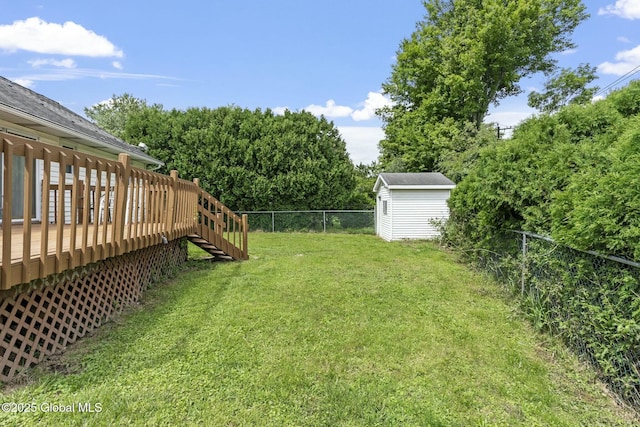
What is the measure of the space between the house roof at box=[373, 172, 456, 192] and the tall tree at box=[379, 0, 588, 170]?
5878mm

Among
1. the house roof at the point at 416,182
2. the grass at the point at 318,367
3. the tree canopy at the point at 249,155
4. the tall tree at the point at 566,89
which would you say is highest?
the tall tree at the point at 566,89

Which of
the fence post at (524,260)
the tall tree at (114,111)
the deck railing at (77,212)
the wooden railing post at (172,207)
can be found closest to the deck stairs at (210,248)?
the deck railing at (77,212)

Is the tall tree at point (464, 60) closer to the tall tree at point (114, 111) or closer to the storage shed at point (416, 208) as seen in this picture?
the storage shed at point (416, 208)

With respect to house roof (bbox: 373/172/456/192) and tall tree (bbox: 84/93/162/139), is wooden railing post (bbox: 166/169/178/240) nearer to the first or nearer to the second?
house roof (bbox: 373/172/456/192)

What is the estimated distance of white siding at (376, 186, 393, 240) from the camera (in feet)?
42.3

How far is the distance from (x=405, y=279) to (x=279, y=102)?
1414 centimetres

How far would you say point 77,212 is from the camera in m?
3.04

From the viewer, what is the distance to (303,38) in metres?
14.9

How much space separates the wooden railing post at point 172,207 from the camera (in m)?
5.46

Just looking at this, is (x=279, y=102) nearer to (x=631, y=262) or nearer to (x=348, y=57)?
(x=348, y=57)

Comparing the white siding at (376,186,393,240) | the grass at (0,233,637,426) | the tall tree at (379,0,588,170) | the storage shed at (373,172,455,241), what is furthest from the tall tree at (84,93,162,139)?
the grass at (0,233,637,426)

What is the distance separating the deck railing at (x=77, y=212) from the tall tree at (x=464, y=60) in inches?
618

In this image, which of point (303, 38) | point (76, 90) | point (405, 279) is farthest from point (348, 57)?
point (76, 90)

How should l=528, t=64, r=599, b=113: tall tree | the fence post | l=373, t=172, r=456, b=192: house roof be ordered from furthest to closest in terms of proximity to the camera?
l=528, t=64, r=599, b=113: tall tree, l=373, t=172, r=456, b=192: house roof, the fence post
